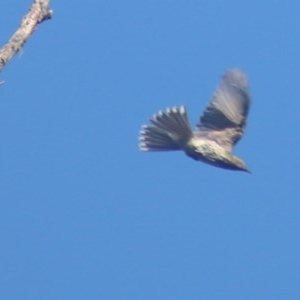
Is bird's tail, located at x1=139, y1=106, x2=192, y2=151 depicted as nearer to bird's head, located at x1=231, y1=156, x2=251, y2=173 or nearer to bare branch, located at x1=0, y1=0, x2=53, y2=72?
bird's head, located at x1=231, y1=156, x2=251, y2=173

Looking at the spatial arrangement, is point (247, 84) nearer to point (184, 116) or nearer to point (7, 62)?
point (184, 116)

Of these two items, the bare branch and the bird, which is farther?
the bare branch

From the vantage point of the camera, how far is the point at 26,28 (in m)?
0.57

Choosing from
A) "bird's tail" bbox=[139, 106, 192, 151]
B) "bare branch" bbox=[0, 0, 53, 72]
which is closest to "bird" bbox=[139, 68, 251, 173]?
"bird's tail" bbox=[139, 106, 192, 151]

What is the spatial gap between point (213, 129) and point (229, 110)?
0.02 m

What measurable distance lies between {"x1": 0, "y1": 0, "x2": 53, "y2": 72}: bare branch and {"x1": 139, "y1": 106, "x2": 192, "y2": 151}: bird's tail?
16 centimetres

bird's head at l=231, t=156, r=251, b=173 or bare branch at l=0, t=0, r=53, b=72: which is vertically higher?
bare branch at l=0, t=0, r=53, b=72

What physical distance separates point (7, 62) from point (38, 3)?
0.08 metres

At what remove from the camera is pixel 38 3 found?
1.93ft

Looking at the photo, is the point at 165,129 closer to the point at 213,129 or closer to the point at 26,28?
the point at 213,129

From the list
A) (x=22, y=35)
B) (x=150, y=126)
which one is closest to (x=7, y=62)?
(x=22, y=35)

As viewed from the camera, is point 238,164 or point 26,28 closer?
point 238,164

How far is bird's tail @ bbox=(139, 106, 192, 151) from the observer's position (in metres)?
0.45

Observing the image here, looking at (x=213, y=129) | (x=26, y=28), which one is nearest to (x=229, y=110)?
(x=213, y=129)
